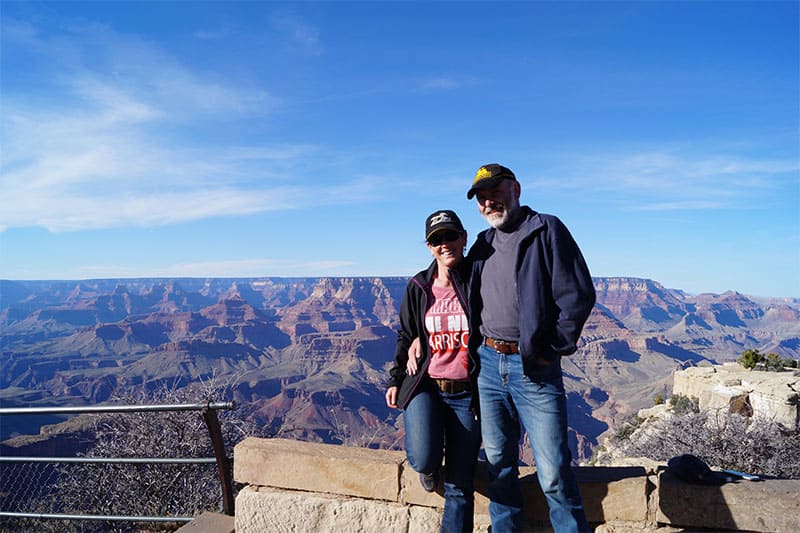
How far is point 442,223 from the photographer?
3.14m

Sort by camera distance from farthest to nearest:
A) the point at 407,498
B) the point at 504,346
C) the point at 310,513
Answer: the point at 310,513, the point at 407,498, the point at 504,346

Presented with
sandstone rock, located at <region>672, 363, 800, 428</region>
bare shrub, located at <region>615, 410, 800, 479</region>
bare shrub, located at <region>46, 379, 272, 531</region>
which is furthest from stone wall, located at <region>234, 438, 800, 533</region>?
sandstone rock, located at <region>672, 363, 800, 428</region>

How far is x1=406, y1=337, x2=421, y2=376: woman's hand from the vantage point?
3180mm

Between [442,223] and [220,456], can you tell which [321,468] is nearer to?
[220,456]

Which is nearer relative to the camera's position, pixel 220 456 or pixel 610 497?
pixel 610 497

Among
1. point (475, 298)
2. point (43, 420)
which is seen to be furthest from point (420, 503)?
point (43, 420)

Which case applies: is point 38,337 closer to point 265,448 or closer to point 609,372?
point 609,372

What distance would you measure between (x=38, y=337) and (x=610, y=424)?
636 ft

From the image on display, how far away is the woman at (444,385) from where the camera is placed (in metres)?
3.06

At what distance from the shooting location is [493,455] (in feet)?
9.83

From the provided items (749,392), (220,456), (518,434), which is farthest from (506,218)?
(749,392)

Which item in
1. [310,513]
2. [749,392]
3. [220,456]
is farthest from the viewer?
[749,392]

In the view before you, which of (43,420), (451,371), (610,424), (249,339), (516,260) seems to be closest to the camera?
(516,260)

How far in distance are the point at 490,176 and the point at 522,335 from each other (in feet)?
2.99
